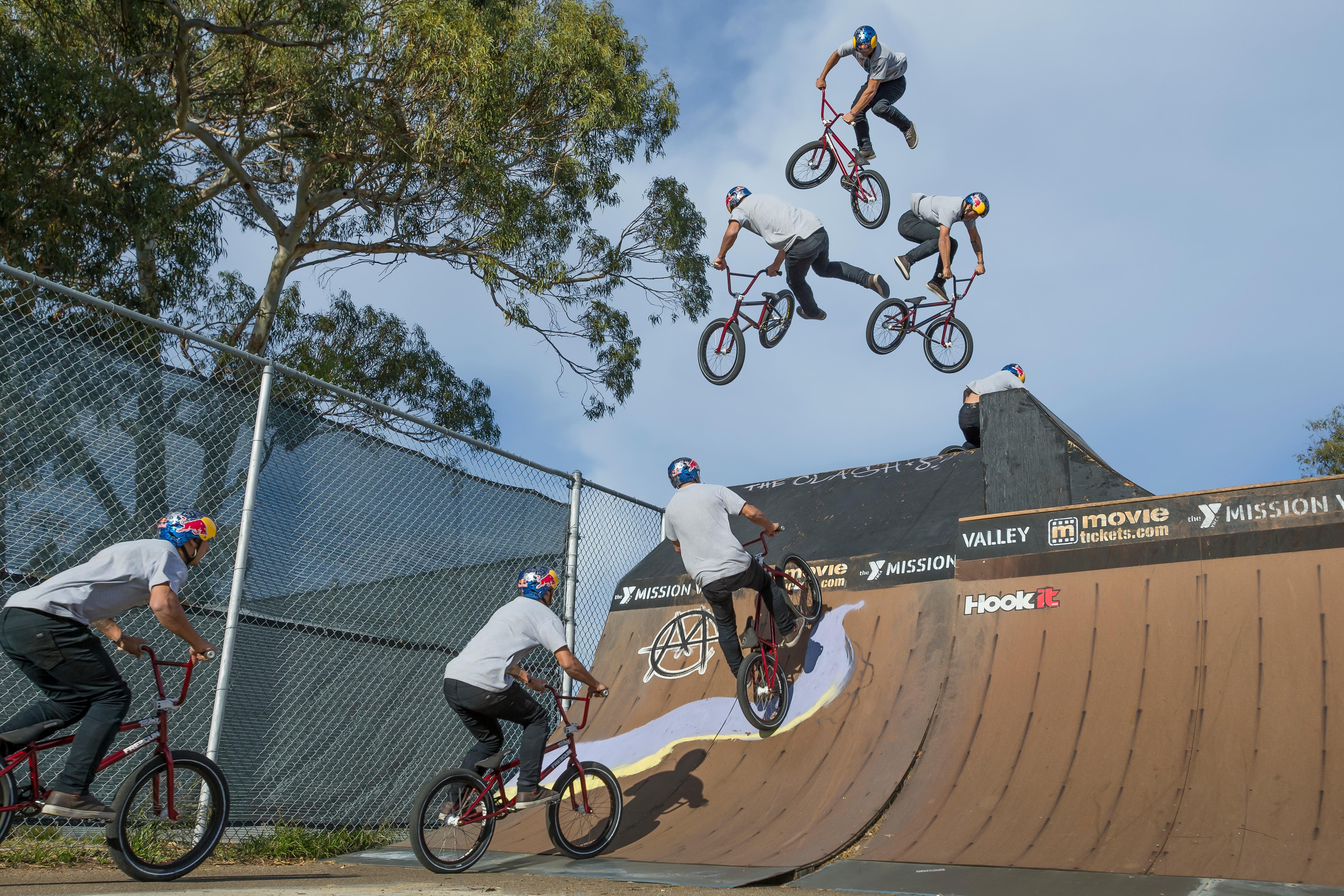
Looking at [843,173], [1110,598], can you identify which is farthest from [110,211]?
[1110,598]

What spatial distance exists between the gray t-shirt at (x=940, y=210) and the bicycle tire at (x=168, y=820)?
28.8 feet

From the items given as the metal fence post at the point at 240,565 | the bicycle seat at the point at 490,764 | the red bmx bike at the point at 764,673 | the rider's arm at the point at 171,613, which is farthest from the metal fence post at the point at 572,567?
the rider's arm at the point at 171,613

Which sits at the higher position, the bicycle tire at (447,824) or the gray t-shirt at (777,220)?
the gray t-shirt at (777,220)

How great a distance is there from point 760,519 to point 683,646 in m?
2.17

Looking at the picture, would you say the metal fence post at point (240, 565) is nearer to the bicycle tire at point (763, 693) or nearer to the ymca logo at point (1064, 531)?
the bicycle tire at point (763, 693)

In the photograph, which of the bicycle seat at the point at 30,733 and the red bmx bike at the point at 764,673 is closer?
the bicycle seat at the point at 30,733

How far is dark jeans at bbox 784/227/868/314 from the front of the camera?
10.5 m

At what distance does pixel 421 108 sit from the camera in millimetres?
15641

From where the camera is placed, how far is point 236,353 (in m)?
6.12

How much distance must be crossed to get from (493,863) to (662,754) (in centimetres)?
185

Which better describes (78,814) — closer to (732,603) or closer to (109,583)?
(109,583)

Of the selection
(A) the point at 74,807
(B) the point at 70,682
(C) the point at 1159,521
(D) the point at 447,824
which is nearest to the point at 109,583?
(B) the point at 70,682

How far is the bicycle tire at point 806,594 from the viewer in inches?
325

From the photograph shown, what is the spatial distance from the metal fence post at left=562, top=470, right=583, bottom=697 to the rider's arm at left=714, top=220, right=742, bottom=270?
122 inches
